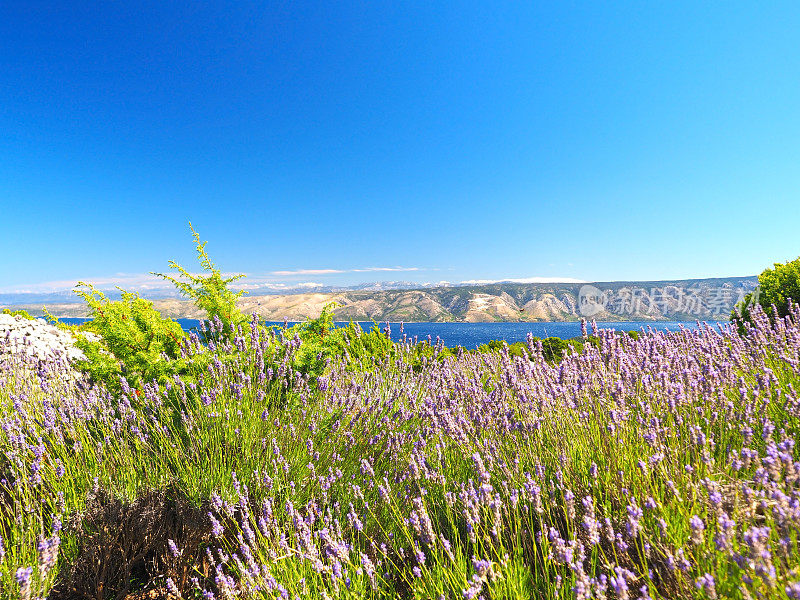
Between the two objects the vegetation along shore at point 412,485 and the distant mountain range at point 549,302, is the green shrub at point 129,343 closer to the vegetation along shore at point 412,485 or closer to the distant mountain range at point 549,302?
the vegetation along shore at point 412,485

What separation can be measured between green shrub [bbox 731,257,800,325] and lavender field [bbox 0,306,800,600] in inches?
348

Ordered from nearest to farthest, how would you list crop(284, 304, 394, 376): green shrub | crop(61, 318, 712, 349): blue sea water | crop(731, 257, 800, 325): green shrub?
crop(284, 304, 394, 376): green shrub
crop(61, 318, 712, 349): blue sea water
crop(731, 257, 800, 325): green shrub

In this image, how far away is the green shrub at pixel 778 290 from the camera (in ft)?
30.3

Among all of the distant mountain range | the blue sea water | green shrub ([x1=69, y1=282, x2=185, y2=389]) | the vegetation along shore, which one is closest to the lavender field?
the vegetation along shore

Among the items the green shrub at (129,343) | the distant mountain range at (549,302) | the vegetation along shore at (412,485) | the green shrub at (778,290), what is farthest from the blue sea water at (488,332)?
the distant mountain range at (549,302)

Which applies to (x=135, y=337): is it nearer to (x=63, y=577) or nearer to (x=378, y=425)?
(x=63, y=577)

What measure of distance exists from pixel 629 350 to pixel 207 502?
362 centimetres

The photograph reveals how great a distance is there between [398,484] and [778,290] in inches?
470

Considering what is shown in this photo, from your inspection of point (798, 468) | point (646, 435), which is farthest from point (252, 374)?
point (798, 468)

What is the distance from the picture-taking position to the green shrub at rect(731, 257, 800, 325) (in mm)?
9250

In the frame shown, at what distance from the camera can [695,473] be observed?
182cm

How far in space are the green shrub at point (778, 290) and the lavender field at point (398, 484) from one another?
8.84 m

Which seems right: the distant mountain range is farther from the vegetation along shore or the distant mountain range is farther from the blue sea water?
the vegetation along shore

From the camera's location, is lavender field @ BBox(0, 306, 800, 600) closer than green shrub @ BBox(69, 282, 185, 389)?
Yes
